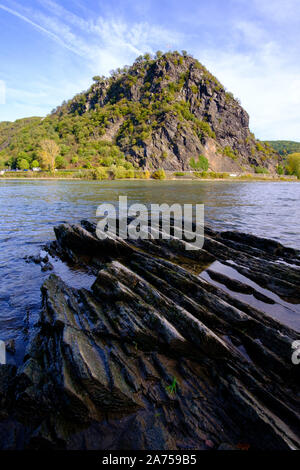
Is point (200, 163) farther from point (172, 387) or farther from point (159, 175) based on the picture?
point (172, 387)

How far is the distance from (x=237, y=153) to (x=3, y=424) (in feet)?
724

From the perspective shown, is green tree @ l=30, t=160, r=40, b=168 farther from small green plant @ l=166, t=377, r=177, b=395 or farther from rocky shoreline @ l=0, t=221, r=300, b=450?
small green plant @ l=166, t=377, r=177, b=395

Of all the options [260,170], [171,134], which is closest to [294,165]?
[260,170]

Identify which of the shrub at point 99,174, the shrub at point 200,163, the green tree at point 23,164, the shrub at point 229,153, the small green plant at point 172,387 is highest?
the shrub at point 229,153

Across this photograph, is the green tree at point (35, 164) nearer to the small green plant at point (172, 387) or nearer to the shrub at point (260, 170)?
the small green plant at point (172, 387)

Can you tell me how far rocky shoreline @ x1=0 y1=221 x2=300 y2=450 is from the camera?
315cm

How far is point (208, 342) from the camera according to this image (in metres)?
4.33

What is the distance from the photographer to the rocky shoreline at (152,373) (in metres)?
3.15

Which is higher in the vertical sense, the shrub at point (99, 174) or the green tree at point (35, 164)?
the green tree at point (35, 164)

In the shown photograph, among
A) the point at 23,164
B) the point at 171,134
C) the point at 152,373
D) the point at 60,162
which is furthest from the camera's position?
the point at 171,134

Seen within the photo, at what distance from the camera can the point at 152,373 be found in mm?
4004

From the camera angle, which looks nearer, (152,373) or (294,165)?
(152,373)

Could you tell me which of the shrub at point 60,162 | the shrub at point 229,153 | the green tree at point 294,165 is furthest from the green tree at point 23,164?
the green tree at point 294,165

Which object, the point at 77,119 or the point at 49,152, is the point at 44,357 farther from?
the point at 77,119
